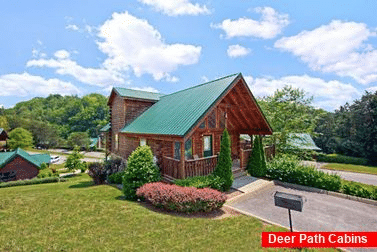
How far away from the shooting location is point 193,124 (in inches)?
370

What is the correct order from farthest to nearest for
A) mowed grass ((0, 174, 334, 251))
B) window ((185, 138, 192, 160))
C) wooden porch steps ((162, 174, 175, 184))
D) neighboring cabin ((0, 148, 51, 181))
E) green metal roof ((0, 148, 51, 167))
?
green metal roof ((0, 148, 51, 167)), neighboring cabin ((0, 148, 51, 181)), window ((185, 138, 192, 160)), wooden porch steps ((162, 174, 175, 184)), mowed grass ((0, 174, 334, 251))

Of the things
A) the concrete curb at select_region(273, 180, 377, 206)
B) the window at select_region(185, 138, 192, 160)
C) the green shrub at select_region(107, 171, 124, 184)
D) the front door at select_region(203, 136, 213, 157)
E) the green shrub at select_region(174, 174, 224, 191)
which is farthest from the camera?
the green shrub at select_region(107, 171, 124, 184)

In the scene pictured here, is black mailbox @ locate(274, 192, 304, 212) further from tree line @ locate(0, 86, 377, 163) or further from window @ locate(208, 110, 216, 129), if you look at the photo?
tree line @ locate(0, 86, 377, 163)

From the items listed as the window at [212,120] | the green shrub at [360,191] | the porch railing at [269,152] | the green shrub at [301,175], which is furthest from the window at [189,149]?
the green shrub at [360,191]

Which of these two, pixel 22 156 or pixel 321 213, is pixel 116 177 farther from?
pixel 22 156

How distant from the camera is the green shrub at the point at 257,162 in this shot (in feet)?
43.2

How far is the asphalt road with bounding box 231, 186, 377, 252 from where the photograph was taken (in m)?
7.21

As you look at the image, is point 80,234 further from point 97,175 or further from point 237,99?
point 237,99

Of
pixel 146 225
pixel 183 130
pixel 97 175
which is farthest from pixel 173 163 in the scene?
pixel 97 175

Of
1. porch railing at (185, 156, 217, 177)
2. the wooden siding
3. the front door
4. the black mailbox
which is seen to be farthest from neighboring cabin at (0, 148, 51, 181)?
the black mailbox

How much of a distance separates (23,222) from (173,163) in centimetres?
652

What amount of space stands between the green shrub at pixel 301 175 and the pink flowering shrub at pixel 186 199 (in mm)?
6617

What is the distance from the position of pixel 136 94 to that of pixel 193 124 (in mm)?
10653

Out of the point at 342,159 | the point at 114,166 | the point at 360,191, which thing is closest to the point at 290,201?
the point at 360,191
